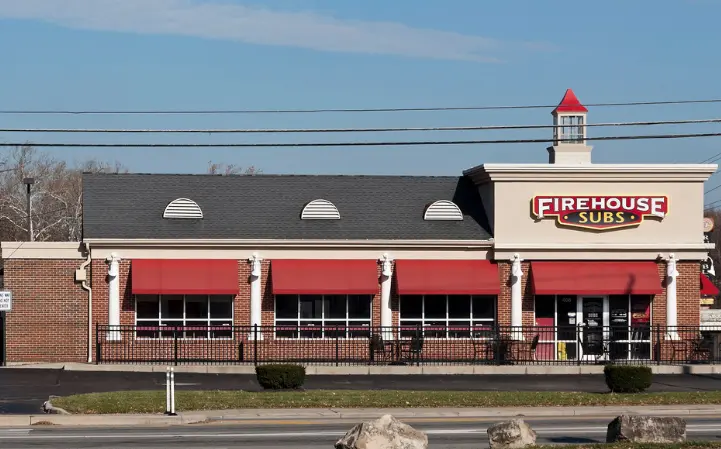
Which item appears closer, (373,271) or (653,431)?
(653,431)

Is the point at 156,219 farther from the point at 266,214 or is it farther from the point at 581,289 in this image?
the point at 581,289

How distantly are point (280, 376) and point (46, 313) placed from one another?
39.8 ft

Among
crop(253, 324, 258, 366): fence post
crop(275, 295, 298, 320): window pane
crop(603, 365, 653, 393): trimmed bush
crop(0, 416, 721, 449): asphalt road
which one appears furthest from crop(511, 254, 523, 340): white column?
crop(0, 416, 721, 449): asphalt road

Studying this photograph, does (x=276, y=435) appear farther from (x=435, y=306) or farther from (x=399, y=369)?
(x=435, y=306)

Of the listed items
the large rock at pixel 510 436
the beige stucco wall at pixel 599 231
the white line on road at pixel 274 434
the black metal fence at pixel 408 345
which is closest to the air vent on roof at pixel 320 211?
the black metal fence at pixel 408 345

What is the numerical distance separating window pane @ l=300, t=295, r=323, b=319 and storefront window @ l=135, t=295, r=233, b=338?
2388 mm

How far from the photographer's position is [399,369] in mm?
34625

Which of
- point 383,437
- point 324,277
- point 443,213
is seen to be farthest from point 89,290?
point 383,437

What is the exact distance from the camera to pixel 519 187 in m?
38.8

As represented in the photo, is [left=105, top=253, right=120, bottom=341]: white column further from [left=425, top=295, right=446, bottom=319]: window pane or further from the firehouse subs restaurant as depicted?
[left=425, top=295, right=446, bottom=319]: window pane

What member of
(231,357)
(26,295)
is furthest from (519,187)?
(26,295)

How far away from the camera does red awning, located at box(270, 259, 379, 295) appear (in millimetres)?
37156

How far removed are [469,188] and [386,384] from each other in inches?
464

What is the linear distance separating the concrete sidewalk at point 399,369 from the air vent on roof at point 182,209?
5547 millimetres
